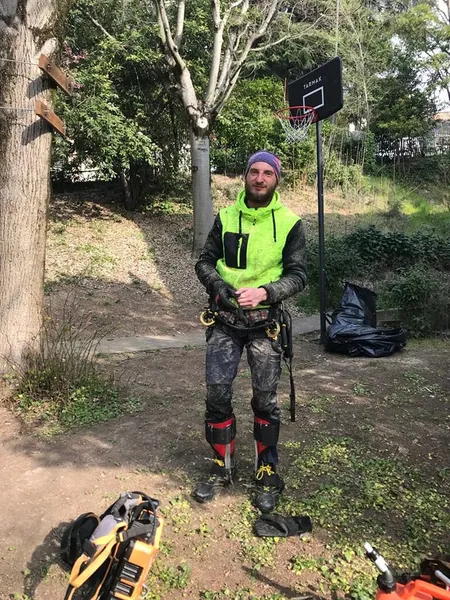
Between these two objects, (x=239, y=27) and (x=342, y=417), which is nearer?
(x=342, y=417)

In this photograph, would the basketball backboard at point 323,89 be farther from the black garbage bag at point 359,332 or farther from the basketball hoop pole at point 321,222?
the black garbage bag at point 359,332

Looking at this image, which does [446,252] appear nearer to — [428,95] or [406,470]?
[406,470]

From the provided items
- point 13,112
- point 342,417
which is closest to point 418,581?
point 342,417

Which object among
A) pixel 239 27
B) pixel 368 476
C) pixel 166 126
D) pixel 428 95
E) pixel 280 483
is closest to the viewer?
pixel 280 483

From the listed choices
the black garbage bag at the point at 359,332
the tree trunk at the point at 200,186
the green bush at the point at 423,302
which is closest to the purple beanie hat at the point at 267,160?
the black garbage bag at the point at 359,332

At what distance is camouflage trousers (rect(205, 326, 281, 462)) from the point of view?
9.78 feet

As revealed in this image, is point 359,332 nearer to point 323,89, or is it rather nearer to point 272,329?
point 323,89

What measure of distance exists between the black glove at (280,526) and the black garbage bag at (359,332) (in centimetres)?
390

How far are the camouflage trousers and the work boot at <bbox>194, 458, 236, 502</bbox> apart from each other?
1.01 feet

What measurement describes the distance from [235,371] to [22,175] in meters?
2.45

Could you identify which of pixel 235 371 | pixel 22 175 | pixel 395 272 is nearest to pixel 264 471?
pixel 235 371

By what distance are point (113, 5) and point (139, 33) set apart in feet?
2.70

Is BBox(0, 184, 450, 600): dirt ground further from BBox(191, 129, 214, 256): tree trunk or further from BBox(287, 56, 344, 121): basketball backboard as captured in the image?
BBox(191, 129, 214, 256): tree trunk

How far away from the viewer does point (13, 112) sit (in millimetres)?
4152
